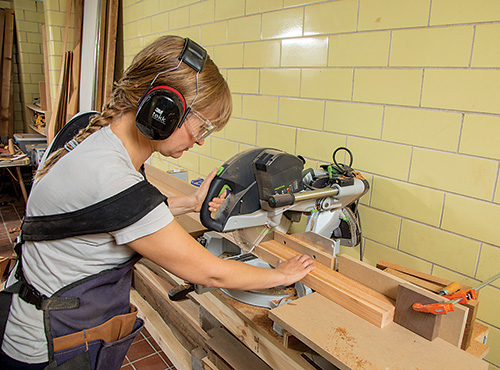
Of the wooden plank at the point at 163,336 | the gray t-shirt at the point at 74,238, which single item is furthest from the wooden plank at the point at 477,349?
the wooden plank at the point at 163,336

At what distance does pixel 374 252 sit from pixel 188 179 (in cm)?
181

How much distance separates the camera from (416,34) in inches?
60.9

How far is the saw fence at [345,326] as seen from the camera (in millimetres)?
1012

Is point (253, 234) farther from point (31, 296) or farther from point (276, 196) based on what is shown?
point (31, 296)

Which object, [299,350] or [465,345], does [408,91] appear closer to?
[465,345]

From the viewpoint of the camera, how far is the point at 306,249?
150 cm

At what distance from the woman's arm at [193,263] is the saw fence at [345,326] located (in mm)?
115

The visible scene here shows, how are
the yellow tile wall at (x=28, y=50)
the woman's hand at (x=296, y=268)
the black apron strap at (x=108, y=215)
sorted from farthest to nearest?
the yellow tile wall at (x=28, y=50) → the woman's hand at (x=296, y=268) → the black apron strap at (x=108, y=215)

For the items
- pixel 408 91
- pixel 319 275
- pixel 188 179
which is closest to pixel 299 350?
pixel 319 275

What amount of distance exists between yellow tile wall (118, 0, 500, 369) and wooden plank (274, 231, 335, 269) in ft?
1.62

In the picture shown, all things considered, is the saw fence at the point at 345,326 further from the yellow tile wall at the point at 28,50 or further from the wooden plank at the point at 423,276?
the yellow tile wall at the point at 28,50

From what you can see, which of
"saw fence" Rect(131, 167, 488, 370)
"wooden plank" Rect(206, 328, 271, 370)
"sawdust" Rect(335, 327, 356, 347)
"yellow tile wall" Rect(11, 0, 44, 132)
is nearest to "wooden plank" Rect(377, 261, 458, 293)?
"saw fence" Rect(131, 167, 488, 370)

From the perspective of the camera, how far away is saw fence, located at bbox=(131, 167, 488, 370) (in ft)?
3.32

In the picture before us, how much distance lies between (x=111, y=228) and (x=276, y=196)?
0.58 meters
